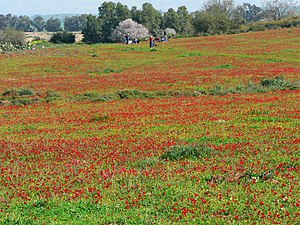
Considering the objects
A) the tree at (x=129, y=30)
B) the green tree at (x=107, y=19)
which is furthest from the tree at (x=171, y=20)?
the tree at (x=129, y=30)

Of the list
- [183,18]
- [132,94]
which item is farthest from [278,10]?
[132,94]

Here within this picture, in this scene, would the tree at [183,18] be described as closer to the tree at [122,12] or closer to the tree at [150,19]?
the tree at [150,19]

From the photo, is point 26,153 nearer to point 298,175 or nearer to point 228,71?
point 298,175

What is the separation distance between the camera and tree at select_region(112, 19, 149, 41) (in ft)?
420

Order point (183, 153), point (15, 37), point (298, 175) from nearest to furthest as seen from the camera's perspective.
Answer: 1. point (298, 175)
2. point (183, 153)
3. point (15, 37)

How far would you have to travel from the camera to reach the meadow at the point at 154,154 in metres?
8.94

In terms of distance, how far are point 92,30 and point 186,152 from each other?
429 ft

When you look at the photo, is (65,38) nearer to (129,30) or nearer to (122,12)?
(129,30)

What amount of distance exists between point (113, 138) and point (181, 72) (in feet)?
77.7

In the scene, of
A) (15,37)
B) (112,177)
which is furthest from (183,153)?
(15,37)

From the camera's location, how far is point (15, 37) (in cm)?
12794

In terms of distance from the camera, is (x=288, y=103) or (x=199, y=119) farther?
(x=288, y=103)

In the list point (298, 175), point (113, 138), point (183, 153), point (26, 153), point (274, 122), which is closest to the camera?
point (298, 175)

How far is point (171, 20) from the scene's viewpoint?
151 meters
